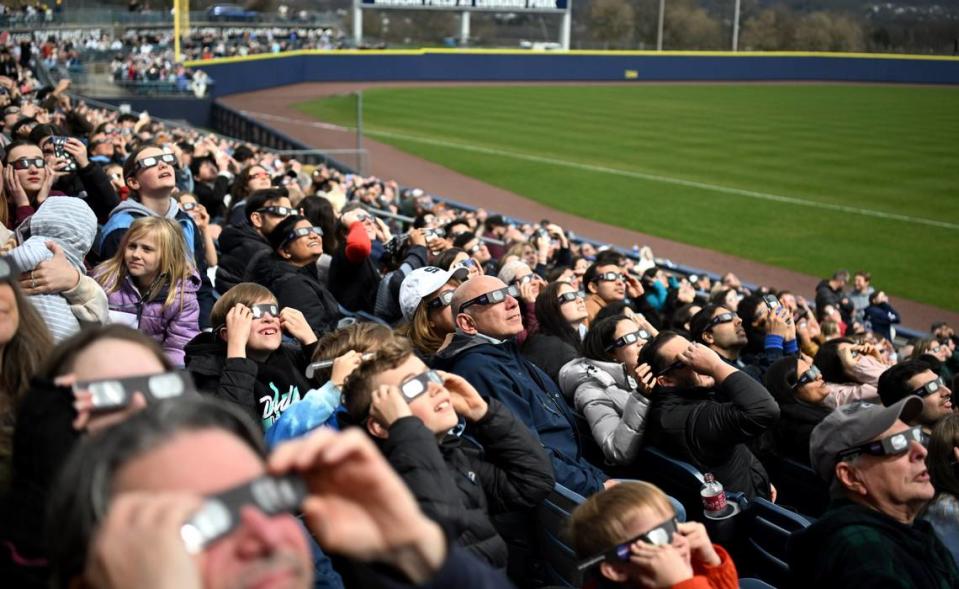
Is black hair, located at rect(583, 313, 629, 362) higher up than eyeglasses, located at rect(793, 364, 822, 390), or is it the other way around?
black hair, located at rect(583, 313, 629, 362)

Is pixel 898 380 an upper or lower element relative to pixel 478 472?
lower

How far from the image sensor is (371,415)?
330cm

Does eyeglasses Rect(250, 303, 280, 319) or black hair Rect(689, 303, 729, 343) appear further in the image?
black hair Rect(689, 303, 729, 343)

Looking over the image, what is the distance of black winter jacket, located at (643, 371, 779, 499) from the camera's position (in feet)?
14.9

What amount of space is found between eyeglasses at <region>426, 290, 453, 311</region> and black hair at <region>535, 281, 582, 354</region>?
1222mm

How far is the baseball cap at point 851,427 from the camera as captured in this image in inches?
143

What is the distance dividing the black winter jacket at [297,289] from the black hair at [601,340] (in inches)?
62.5

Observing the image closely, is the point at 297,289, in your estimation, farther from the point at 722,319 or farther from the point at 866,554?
the point at 866,554

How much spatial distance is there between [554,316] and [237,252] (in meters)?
2.36

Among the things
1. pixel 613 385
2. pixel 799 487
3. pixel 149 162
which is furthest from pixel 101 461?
pixel 149 162

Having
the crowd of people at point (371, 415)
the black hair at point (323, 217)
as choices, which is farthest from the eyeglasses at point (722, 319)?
the black hair at point (323, 217)

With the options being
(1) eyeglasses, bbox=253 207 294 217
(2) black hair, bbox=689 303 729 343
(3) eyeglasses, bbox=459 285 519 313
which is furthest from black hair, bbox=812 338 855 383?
(1) eyeglasses, bbox=253 207 294 217

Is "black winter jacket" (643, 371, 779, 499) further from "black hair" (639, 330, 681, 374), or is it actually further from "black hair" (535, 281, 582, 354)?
"black hair" (535, 281, 582, 354)

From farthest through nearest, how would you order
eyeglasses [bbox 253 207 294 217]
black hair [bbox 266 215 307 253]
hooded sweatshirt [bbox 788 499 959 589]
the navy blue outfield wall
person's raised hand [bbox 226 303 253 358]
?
the navy blue outfield wall
eyeglasses [bbox 253 207 294 217]
black hair [bbox 266 215 307 253]
person's raised hand [bbox 226 303 253 358]
hooded sweatshirt [bbox 788 499 959 589]
